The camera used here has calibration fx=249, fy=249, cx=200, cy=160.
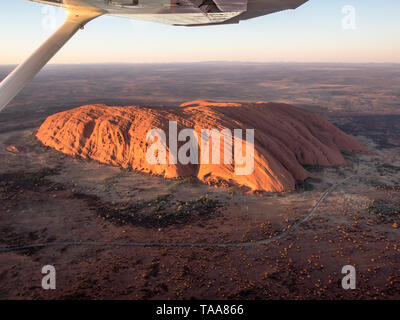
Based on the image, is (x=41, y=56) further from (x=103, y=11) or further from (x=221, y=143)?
(x=221, y=143)

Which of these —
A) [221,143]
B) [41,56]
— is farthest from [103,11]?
[221,143]

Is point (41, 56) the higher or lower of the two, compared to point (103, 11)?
lower

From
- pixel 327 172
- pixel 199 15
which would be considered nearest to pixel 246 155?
pixel 327 172
